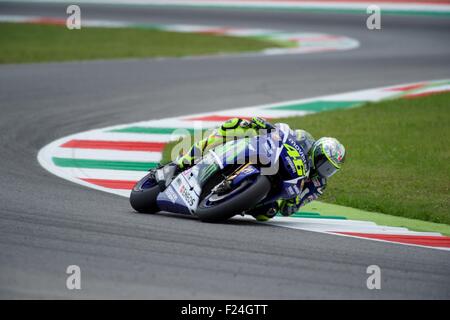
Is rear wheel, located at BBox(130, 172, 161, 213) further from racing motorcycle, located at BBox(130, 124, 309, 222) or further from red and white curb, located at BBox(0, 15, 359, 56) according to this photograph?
red and white curb, located at BBox(0, 15, 359, 56)

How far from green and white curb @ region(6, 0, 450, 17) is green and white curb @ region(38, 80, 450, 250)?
14.6m

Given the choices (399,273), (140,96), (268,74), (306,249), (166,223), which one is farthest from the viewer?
(268,74)

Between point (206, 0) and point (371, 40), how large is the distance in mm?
10666

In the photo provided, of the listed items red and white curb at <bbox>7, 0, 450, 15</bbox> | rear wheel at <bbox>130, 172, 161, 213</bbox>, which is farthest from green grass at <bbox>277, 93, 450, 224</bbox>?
red and white curb at <bbox>7, 0, 450, 15</bbox>

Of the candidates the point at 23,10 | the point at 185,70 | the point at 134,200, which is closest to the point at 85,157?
the point at 134,200

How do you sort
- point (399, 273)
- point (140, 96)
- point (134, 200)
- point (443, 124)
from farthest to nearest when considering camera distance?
point (140, 96)
point (443, 124)
point (134, 200)
point (399, 273)

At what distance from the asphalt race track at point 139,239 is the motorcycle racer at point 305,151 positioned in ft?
1.01

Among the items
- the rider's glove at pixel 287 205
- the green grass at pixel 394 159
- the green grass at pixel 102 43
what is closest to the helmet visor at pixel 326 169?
the rider's glove at pixel 287 205

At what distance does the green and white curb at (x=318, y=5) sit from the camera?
108 ft

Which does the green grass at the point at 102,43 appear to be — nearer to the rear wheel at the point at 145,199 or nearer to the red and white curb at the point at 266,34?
the red and white curb at the point at 266,34

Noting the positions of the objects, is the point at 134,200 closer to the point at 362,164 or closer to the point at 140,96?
the point at 362,164

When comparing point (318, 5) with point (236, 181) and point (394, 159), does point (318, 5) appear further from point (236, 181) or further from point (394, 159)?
point (236, 181)

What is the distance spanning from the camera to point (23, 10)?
3338 cm
